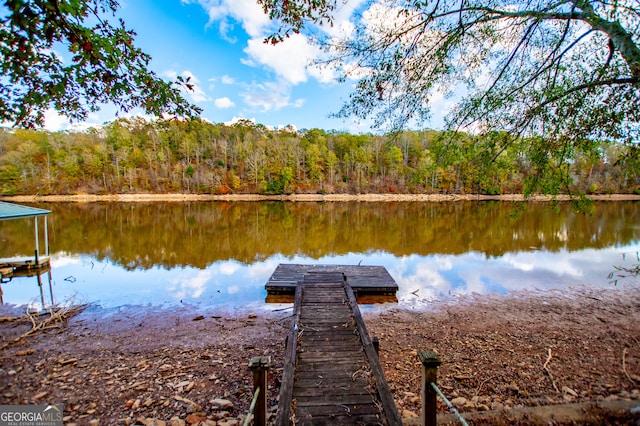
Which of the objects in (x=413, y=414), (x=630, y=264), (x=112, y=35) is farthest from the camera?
(x=630, y=264)

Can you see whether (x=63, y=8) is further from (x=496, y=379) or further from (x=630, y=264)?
(x=630, y=264)

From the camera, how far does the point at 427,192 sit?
59.8 metres

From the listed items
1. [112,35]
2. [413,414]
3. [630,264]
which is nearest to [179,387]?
[413,414]

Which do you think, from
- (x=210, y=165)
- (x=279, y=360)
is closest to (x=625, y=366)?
(x=279, y=360)

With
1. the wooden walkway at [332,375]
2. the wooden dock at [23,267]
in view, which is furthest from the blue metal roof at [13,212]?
the wooden walkway at [332,375]

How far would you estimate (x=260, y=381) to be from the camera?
285 cm

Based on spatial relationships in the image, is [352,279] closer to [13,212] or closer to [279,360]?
[279,360]

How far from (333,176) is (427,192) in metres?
20.3

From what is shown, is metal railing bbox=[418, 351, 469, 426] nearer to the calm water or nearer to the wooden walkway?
the wooden walkway

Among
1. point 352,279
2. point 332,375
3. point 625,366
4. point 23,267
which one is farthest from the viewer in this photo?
point 23,267

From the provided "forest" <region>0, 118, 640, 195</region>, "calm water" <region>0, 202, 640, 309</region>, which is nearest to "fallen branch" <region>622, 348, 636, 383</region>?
"calm water" <region>0, 202, 640, 309</region>

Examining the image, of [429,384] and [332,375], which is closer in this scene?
[429,384]

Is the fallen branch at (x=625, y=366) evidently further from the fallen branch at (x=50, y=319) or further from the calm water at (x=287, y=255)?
the fallen branch at (x=50, y=319)

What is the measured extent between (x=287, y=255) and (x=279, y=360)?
9.17 meters
